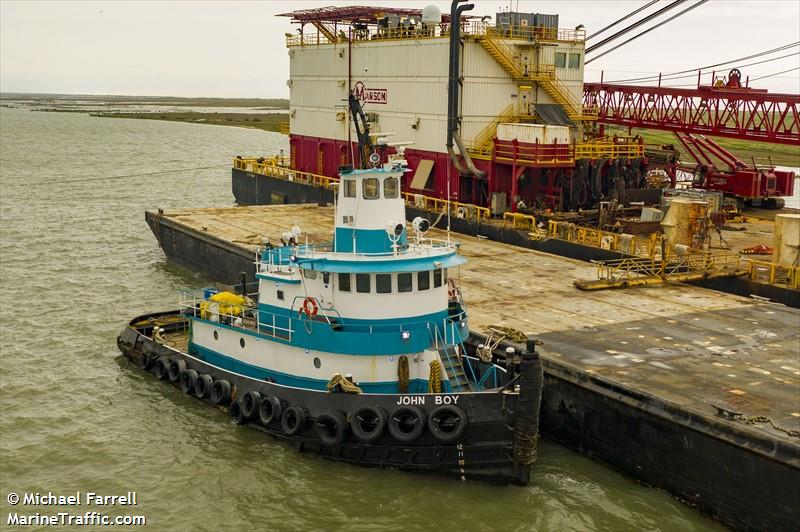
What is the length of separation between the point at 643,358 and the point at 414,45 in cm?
2842

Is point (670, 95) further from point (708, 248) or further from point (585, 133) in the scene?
point (708, 248)

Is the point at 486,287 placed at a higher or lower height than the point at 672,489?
higher

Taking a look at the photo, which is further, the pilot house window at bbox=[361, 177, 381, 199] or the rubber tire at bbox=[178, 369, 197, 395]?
the rubber tire at bbox=[178, 369, 197, 395]

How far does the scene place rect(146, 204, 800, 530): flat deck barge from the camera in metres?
15.7

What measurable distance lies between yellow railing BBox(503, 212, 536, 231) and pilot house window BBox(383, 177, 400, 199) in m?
16.9

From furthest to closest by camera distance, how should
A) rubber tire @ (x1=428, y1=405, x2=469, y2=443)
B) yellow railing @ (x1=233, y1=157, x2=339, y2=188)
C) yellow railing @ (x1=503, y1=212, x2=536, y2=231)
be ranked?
1. yellow railing @ (x1=233, y1=157, x2=339, y2=188)
2. yellow railing @ (x1=503, y1=212, x2=536, y2=231)
3. rubber tire @ (x1=428, y1=405, x2=469, y2=443)

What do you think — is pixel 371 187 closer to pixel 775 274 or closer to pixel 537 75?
pixel 775 274

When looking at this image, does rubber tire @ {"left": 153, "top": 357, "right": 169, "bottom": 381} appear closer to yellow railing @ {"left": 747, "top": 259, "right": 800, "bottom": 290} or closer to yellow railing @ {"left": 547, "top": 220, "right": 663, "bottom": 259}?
yellow railing @ {"left": 547, "top": 220, "right": 663, "bottom": 259}

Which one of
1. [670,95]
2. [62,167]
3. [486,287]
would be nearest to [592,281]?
[486,287]

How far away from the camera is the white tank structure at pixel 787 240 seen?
2740cm

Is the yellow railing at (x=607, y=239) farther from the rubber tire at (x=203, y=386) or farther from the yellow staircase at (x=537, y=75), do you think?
the rubber tire at (x=203, y=386)

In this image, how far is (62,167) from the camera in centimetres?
8669

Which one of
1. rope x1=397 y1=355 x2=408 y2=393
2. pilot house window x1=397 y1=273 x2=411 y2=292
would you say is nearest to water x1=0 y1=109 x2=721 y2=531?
rope x1=397 y1=355 x2=408 y2=393

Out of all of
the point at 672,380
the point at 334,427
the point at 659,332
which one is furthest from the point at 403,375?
the point at 659,332
